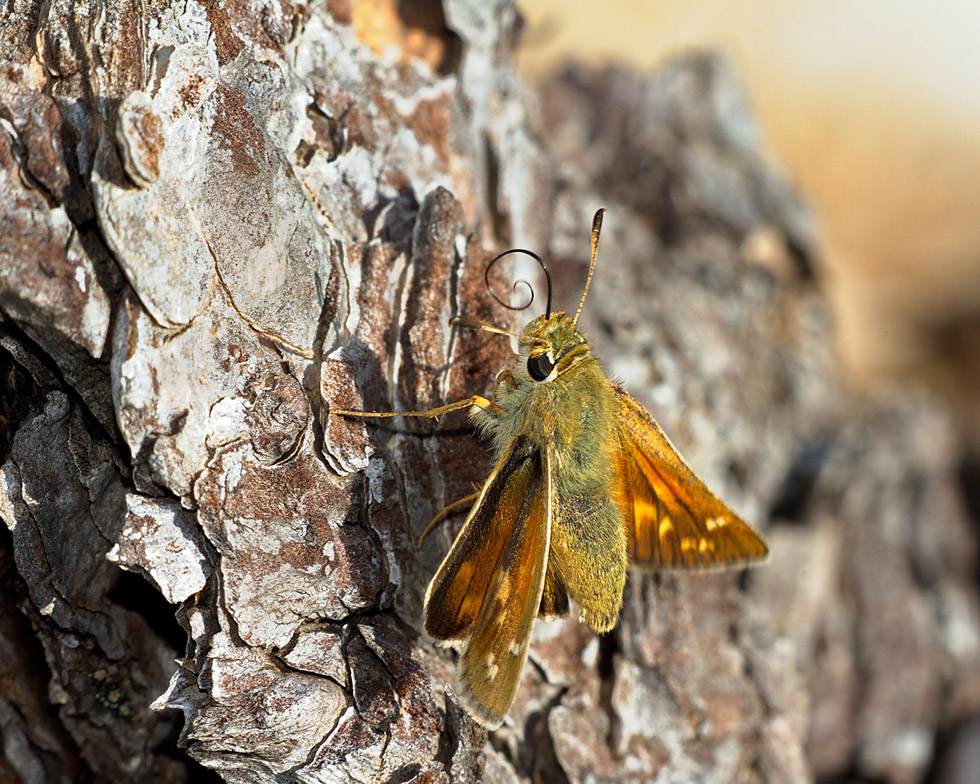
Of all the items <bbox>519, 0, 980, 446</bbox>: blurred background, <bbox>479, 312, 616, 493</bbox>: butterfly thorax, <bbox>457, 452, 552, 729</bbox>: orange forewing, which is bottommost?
<bbox>457, 452, 552, 729</bbox>: orange forewing

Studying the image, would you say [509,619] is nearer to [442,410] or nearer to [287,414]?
[442,410]

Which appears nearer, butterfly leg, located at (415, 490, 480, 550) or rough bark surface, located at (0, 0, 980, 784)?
rough bark surface, located at (0, 0, 980, 784)

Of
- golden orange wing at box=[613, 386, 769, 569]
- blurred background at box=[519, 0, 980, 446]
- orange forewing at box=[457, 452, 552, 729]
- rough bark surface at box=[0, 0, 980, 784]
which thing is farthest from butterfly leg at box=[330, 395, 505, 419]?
blurred background at box=[519, 0, 980, 446]

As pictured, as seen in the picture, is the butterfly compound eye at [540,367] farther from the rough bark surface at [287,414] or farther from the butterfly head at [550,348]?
the rough bark surface at [287,414]

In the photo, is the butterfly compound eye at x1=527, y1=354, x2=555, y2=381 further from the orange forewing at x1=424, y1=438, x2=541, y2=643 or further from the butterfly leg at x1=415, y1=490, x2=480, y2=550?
the butterfly leg at x1=415, y1=490, x2=480, y2=550

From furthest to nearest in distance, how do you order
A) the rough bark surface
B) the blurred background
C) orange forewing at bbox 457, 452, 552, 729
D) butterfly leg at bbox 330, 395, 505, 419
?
the blurred background, butterfly leg at bbox 330, 395, 505, 419, orange forewing at bbox 457, 452, 552, 729, the rough bark surface

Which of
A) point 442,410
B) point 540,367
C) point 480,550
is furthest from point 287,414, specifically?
point 540,367

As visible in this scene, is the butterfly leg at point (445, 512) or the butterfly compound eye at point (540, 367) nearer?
the butterfly leg at point (445, 512)

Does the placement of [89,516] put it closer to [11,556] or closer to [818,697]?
[11,556]

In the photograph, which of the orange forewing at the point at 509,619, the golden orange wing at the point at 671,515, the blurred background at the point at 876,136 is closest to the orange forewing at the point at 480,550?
the orange forewing at the point at 509,619
